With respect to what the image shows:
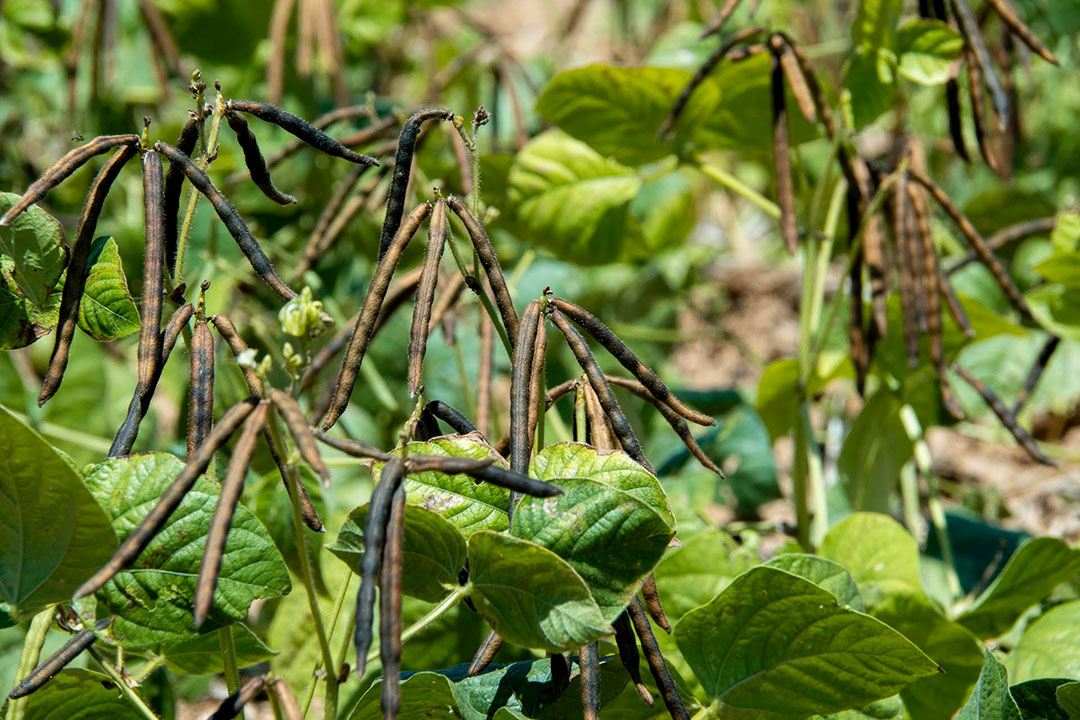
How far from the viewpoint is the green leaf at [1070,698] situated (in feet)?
2.56

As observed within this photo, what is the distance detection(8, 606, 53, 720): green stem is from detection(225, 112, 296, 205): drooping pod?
33 cm

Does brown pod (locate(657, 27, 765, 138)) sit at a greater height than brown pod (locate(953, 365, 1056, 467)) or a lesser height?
greater

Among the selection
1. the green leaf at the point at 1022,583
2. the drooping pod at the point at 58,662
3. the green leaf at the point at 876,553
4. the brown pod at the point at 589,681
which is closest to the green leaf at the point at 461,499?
the brown pod at the point at 589,681

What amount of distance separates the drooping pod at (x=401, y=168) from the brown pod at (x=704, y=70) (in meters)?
0.54

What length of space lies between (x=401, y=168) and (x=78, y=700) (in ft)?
1.54

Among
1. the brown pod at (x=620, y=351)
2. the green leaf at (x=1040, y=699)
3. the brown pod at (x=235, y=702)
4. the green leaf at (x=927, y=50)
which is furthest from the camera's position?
the green leaf at (x=927, y=50)

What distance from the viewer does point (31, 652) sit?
0.75m

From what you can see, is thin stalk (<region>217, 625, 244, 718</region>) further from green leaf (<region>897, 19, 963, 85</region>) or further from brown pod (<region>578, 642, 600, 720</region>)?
green leaf (<region>897, 19, 963, 85</region>)

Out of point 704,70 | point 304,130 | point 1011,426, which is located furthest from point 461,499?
point 1011,426

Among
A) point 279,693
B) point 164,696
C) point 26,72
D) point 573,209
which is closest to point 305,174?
point 573,209

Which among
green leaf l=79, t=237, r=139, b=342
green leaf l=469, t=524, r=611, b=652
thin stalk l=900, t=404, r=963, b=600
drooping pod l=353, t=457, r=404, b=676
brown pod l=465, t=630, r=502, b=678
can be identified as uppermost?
green leaf l=79, t=237, r=139, b=342

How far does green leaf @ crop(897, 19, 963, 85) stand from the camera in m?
1.11

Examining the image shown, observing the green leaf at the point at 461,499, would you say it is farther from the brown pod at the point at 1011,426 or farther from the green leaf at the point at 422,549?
the brown pod at the point at 1011,426

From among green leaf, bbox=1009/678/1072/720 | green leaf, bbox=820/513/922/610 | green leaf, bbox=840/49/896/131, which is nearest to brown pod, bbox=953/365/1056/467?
green leaf, bbox=820/513/922/610
